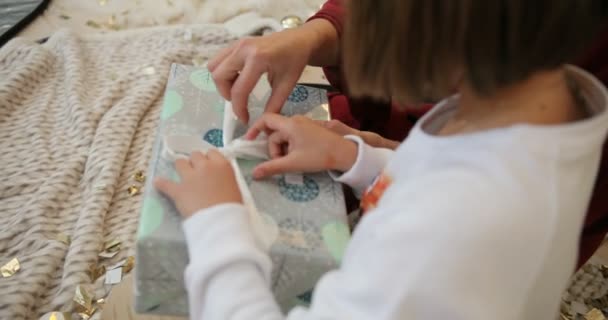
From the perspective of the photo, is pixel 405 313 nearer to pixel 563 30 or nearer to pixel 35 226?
pixel 563 30

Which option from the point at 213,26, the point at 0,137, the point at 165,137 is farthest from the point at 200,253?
the point at 213,26

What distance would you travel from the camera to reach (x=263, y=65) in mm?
543

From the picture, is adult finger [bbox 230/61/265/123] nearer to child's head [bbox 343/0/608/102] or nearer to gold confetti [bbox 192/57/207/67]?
child's head [bbox 343/0/608/102]

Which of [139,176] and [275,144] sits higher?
[275,144]

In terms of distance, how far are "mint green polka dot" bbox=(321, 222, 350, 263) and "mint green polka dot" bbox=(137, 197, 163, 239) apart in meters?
0.13

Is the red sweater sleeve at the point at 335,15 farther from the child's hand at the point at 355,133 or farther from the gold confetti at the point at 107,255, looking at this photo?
the gold confetti at the point at 107,255

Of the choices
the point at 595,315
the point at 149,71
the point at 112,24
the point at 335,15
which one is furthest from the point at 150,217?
the point at 112,24

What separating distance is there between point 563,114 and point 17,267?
588 mm

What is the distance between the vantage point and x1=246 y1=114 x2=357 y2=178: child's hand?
492mm

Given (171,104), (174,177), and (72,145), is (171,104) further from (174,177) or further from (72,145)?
(72,145)

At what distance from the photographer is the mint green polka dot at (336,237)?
0.45m

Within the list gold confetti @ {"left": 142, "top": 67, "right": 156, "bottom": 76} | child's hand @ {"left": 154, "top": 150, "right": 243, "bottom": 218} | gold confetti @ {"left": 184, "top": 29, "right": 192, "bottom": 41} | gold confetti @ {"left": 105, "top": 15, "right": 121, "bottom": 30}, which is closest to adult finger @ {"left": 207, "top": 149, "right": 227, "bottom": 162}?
child's hand @ {"left": 154, "top": 150, "right": 243, "bottom": 218}

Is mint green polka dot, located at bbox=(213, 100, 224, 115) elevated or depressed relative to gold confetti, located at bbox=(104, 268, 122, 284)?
elevated

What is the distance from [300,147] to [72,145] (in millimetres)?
443
